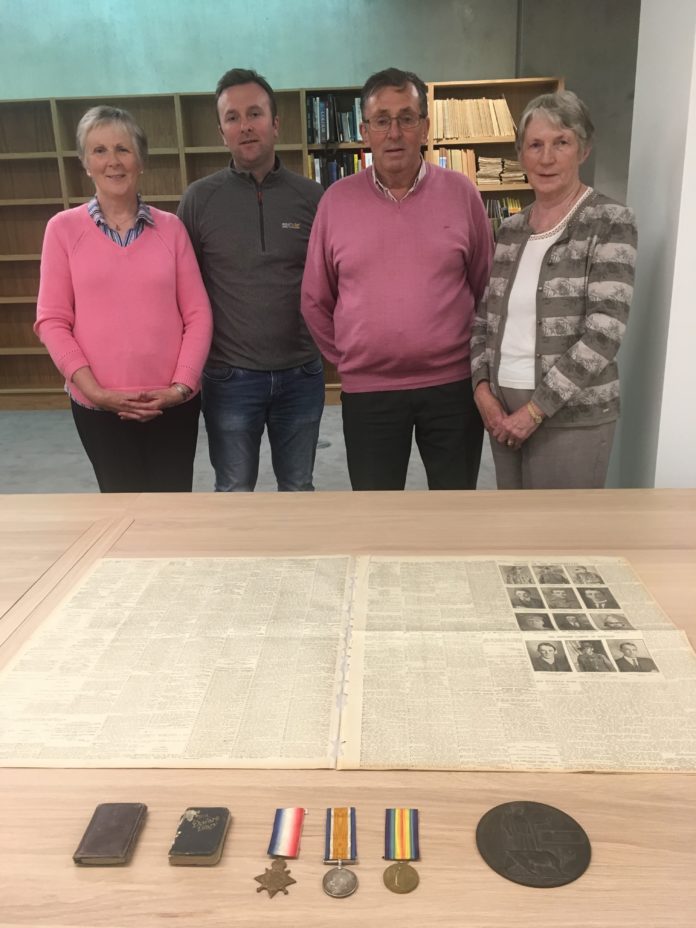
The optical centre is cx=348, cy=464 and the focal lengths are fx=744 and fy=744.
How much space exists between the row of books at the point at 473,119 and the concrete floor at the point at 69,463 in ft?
6.79

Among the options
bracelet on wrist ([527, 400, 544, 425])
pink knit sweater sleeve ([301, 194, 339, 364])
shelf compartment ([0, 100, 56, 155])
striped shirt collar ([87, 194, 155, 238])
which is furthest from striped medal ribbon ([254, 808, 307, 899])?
shelf compartment ([0, 100, 56, 155])

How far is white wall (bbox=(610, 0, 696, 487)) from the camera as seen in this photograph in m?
1.72

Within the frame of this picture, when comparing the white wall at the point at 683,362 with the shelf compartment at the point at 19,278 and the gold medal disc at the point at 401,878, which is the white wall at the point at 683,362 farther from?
the shelf compartment at the point at 19,278

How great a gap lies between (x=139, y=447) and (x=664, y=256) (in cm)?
146

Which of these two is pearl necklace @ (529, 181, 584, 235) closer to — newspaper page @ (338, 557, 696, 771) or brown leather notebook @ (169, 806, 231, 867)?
→ newspaper page @ (338, 557, 696, 771)

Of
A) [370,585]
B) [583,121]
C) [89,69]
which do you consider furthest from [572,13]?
[370,585]

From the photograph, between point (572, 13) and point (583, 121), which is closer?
point (583, 121)

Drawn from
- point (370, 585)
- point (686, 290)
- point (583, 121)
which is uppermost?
point (583, 121)

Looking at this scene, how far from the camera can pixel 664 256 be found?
1.83 m

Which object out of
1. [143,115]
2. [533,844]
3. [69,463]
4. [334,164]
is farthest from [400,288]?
[143,115]

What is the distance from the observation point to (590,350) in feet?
5.51

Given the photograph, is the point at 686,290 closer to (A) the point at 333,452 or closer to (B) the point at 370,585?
(B) the point at 370,585

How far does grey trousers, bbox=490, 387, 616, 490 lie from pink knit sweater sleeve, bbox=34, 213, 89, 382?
1.11 metres

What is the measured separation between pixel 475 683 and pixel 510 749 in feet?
0.38
